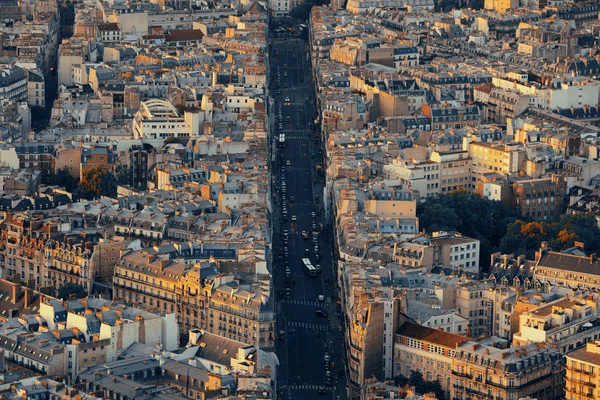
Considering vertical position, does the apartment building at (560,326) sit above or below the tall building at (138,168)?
below

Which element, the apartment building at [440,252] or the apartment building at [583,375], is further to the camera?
the apartment building at [440,252]

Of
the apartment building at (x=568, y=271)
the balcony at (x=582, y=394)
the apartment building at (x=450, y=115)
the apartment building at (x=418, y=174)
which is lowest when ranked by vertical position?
the balcony at (x=582, y=394)

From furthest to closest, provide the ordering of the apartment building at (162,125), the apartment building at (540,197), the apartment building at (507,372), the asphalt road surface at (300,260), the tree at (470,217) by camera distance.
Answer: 1. the apartment building at (162,125)
2. the apartment building at (540,197)
3. the tree at (470,217)
4. the asphalt road surface at (300,260)
5. the apartment building at (507,372)

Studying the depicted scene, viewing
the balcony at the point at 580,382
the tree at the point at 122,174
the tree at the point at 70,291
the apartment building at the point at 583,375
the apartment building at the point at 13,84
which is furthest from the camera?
the apartment building at the point at 13,84

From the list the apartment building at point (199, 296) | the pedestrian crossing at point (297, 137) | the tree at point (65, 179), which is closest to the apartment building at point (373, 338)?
the apartment building at point (199, 296)

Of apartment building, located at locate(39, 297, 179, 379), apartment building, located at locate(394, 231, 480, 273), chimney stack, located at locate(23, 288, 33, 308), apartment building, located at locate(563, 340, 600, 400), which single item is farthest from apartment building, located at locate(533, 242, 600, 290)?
chimney stack, located at locate(23, 288, 33, 308)

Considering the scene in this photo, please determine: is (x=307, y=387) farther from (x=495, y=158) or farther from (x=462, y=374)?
(x=495, y=158)

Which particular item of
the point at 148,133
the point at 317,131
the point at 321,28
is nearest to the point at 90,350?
the point at 148,133

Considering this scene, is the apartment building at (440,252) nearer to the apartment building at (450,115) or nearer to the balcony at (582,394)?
the balcony at (582,394)
